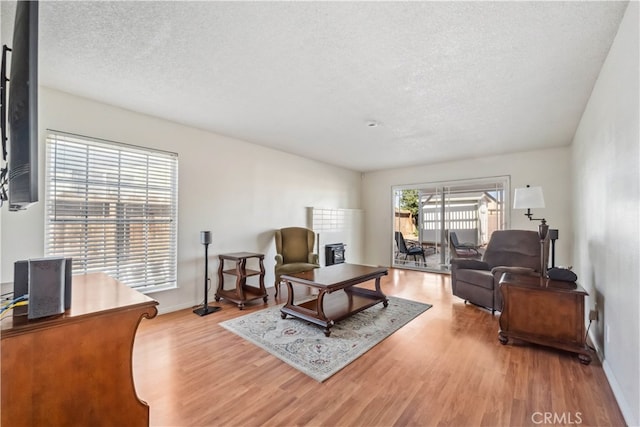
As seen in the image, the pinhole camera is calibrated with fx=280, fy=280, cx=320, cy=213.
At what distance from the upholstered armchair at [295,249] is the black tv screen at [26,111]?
3.25 meters

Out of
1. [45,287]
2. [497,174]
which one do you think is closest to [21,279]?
[45,287]

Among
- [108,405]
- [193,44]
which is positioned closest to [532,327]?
[108,405]

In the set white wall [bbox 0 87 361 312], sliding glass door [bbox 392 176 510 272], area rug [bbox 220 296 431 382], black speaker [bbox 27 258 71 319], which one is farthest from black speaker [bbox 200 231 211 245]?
sliding glass door [bbox 392 176 510 272]

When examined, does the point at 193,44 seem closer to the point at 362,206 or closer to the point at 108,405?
the point at 108,405

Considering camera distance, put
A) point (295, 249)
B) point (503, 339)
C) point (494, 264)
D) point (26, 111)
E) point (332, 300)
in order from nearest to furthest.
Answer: point (26, 111) < point (503, 339) < point (332, 300) < point (494, 264) < point (295, 249)

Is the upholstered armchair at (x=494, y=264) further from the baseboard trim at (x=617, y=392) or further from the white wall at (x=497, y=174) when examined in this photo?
the white wall at (x=497, y=174)

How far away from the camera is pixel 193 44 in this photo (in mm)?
1915

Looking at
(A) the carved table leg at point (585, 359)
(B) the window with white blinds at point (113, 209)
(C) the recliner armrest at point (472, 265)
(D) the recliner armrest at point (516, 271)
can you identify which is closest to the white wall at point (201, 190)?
(B) the window with white blinds at point (113, 209)

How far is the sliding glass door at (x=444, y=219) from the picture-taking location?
17.3 ft

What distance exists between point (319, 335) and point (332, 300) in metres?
0.75

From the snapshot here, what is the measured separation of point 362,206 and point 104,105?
17.4 feet

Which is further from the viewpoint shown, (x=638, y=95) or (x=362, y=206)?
(x=362, y=206)

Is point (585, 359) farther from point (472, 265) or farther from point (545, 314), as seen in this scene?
point (472, 265)

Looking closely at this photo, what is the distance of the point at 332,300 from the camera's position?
Answer: 11.1ft
